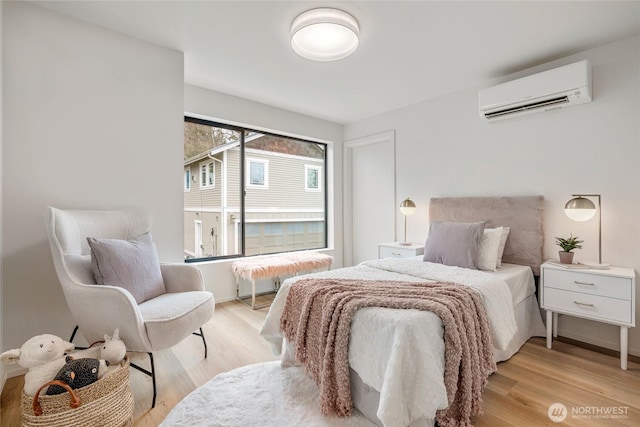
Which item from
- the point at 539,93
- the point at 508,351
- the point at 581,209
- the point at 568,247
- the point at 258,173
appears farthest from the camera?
the point at 258,173

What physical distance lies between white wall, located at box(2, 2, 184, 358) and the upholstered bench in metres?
0.86

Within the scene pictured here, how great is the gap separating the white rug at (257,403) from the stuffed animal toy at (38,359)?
586 millimetres

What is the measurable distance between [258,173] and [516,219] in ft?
9.94

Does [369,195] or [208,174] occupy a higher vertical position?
[208,174]

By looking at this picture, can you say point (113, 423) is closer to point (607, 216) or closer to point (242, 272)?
point (242, 272)

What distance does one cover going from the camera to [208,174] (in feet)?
12.1

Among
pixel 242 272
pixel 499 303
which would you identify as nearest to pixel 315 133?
pixel 242 272

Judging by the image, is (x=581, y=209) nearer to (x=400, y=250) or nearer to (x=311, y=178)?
(x=400, y=250)

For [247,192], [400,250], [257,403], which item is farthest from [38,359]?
[400,250]

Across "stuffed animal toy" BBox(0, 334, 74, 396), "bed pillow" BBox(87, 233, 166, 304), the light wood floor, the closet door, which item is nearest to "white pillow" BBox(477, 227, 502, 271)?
the light wood floor

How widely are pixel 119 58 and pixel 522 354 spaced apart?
12.8 feet

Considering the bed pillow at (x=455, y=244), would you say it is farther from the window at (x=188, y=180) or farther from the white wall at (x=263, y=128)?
the window at (x=188, y=180)

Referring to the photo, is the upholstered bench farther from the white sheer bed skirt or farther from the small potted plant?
the small potted plant

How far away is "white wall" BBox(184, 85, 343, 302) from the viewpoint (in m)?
3.33
